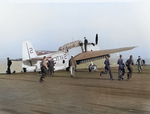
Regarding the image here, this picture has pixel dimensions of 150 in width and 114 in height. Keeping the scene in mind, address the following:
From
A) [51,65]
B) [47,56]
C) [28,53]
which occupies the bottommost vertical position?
[51,65]

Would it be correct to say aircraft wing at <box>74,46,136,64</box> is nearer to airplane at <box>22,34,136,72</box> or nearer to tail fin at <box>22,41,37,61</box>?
airplane at <box>22,34,136,72</box>

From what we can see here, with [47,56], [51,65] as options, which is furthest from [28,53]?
[51,65]

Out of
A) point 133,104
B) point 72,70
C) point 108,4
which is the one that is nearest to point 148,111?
point 133,104

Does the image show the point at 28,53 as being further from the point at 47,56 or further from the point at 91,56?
the point at 91,56

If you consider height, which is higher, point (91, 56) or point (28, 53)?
point (28, 53)

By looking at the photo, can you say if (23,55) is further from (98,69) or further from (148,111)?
(148,111)

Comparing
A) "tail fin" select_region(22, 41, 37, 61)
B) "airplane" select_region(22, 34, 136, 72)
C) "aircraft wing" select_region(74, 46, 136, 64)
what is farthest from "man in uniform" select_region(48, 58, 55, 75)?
"aircraft wing" select_region(74, 46, 136, 64)

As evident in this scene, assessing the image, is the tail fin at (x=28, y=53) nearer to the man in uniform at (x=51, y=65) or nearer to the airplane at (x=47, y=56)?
the airplane at (x=47, y=56)

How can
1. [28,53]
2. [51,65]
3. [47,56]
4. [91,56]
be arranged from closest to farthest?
[51,65] < [47,56] < [28,53] < [91,56]

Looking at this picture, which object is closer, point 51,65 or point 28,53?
point 51,65

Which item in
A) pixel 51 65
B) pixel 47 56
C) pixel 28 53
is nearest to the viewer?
pixel 51 65

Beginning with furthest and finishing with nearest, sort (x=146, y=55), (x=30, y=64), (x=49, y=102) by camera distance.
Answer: (x=30, y=64), (x=146, y=55), (x=49, y=102)

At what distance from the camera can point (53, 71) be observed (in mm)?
10820

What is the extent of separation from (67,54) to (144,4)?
6.86 metres
